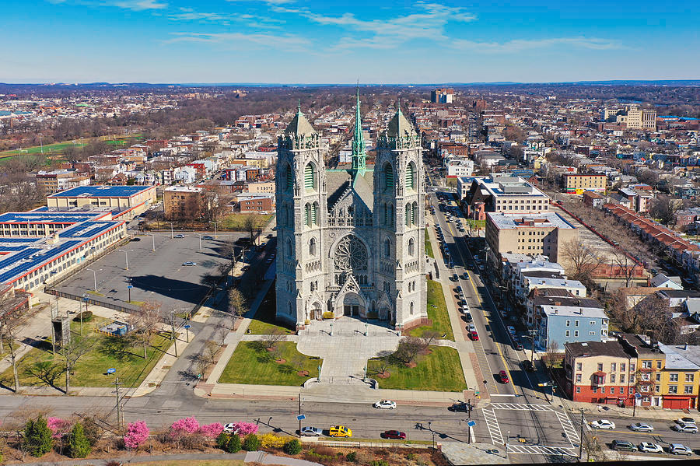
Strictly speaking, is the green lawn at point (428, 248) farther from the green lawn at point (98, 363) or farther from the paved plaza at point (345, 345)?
the green lawn at point (98, 363)

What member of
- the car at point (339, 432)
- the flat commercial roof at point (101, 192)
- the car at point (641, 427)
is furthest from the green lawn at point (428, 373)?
the flat commercial roof at point (101, 192)

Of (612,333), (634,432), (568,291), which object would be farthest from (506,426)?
(568,291)

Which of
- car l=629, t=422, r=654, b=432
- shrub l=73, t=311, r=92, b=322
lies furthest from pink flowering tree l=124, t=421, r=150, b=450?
car l=629, t=422, r=654, b=432

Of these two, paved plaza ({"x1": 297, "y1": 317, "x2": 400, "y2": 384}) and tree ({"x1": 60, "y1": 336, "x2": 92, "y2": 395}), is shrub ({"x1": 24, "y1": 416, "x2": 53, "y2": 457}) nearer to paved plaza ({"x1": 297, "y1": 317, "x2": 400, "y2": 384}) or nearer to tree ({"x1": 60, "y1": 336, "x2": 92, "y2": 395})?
tree ({"x1": 60, "y1": 336, "x2": 92, "y2": 395})

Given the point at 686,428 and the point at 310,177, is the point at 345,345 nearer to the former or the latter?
the point at 310,177

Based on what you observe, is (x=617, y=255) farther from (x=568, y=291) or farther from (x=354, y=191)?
(x=354, y=191)
